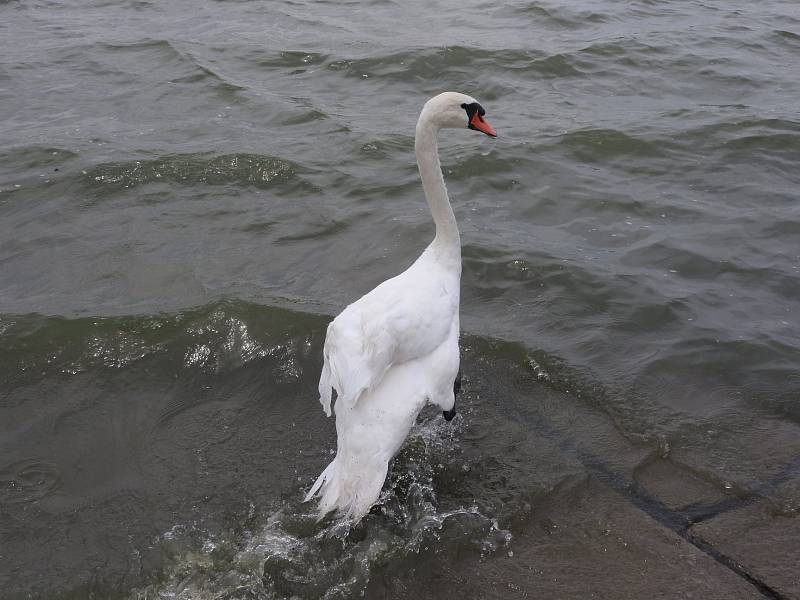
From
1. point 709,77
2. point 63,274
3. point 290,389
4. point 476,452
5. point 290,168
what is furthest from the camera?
point 709,77

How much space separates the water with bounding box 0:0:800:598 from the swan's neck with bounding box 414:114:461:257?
92 cm

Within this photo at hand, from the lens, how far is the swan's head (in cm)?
518

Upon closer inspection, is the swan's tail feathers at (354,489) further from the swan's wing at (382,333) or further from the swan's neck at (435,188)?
the swan's neck at (435,188)

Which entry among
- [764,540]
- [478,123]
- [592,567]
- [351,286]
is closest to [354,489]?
[592,567]

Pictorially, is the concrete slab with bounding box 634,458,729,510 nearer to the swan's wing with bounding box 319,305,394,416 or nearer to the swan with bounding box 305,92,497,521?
the swan with bounding box 305,92,497,521

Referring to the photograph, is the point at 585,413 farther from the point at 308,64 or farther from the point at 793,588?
the point at 308,64

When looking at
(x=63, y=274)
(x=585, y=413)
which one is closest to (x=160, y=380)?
(x=63, y=274)

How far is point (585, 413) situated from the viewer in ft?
17.0

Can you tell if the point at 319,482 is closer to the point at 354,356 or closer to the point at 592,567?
the point at 354,356

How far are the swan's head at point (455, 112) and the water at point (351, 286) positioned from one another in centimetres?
149

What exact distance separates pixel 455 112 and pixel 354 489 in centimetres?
233

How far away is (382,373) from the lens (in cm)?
436

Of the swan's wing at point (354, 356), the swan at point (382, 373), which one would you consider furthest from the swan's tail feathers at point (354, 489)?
the swan's wing at point (354, 356)

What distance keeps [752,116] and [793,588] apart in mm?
6795
